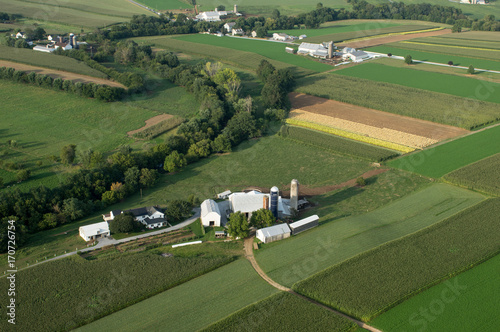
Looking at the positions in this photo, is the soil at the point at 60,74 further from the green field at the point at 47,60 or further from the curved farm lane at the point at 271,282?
the curved farm lane at the point at 271,282

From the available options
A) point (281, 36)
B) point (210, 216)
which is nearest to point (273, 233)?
point (210, 216)

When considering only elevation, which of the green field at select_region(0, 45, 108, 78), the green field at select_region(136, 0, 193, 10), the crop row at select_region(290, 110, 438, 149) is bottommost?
the crop row at select_region(290, 110, 438, 149)

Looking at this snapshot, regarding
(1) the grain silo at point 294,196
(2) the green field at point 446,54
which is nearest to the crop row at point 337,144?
(1) the grain silo at point 294,196

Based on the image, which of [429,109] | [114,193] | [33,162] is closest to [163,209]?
[114,193]

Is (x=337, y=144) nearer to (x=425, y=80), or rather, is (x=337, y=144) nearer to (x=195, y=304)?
(x=195, y=304)

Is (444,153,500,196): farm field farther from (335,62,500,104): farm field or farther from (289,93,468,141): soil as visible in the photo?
(335,62,500,104): farm field

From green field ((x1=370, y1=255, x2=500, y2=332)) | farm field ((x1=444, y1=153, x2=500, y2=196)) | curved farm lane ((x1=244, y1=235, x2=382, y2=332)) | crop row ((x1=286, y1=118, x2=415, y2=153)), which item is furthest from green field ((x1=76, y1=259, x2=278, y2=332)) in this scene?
crop row ((x1=286, y1=118, x2=415, y2=153))
